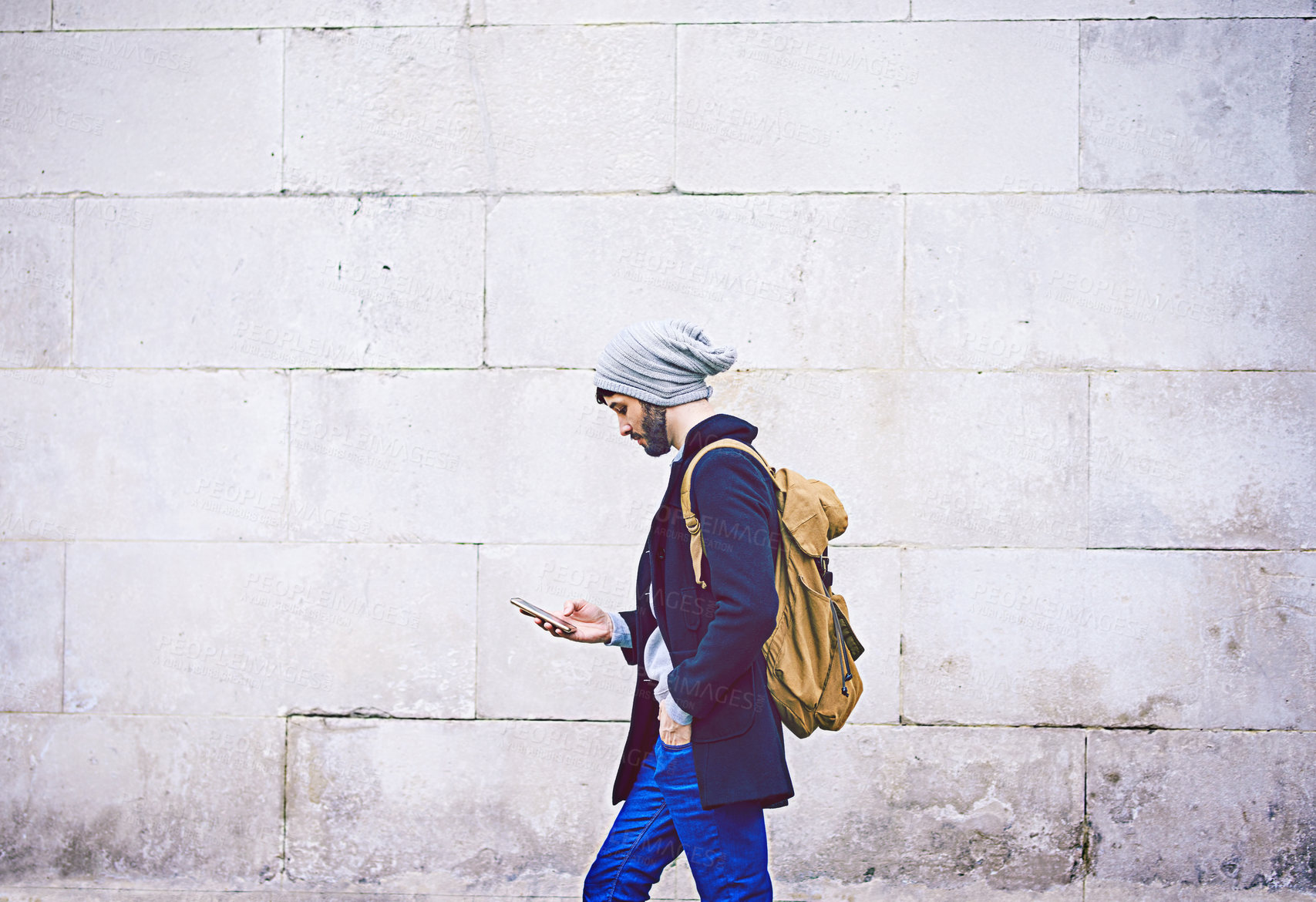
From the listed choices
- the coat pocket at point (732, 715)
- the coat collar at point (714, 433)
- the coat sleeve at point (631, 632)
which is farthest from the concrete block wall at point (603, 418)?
the coat pocket at point (732, 715)

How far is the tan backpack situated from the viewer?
2.63 meters

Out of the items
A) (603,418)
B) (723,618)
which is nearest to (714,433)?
(723,618)

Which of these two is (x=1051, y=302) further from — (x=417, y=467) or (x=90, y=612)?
(x=90, y=612)

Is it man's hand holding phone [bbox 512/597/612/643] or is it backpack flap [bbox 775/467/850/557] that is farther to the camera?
man's hand holding phone [bbox 512/597/612/643]

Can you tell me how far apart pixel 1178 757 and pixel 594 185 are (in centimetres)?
310

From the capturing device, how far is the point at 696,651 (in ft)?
8.04

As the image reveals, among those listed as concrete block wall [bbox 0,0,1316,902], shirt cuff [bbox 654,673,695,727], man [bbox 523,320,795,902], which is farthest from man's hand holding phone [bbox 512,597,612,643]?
concrete block wall [bbox 0,0,1316,902]

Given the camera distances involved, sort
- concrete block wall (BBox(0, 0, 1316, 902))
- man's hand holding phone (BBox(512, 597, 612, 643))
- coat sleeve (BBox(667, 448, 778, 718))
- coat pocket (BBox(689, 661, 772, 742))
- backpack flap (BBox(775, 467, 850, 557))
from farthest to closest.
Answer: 1. concrete block wall (BBox(0, 0, 1316, 902))
2. man's hand holding phone (BBox(512, 597, 612, 643))
3. backpack flap (BBox(775, 467, 850, 557))
4. coat pocket (BBox(689, 661, 772, 742))
5. coat sleeve (BBox(667, 448, 778, 718))

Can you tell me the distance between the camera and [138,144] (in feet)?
12.8

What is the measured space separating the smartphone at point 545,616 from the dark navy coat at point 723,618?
26 cm

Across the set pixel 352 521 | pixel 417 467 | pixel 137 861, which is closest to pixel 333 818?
pixel 137 861

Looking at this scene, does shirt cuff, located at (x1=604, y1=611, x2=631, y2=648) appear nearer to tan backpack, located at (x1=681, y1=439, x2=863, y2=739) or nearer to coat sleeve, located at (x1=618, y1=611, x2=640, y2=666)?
coat sleeve, located at (x1=618, y1=611, x2=640, y2=666)

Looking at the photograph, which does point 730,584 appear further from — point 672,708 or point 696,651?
point 672,708

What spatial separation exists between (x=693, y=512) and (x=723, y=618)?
1.00 ft
